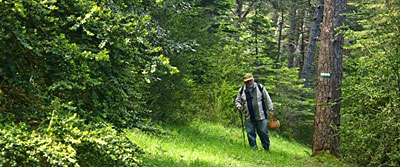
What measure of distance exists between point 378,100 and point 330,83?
189 cm

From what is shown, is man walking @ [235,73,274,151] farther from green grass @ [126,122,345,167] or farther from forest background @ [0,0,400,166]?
forest background @ [0,0,400,166]

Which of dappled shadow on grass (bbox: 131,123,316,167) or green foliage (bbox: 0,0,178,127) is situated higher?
green foliage (bbox: 0,0,178,127)

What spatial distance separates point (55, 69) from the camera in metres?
4.30

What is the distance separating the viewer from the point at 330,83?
1085cm

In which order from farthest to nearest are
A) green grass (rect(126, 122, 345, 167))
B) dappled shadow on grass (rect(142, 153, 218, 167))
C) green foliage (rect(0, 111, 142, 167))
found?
green grass (rect(126, 122, 345, 167))
dappled shadow on grass (rect(142, 153, 218, 167))
green foliage (rect(0, 111, 142, 167))

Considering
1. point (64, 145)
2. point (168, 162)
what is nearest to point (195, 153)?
point (168, 162)

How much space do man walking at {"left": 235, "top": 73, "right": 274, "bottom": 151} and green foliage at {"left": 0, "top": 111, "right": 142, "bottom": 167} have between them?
300 inches

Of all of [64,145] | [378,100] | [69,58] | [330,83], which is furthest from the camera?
[330,83]

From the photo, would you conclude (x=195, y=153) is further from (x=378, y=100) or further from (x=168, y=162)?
(x=378, y=100)

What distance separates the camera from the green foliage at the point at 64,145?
351 centimetres

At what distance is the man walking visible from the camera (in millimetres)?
11773

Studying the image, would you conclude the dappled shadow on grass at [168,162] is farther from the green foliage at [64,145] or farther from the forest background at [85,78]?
the green foliage at [64,145]

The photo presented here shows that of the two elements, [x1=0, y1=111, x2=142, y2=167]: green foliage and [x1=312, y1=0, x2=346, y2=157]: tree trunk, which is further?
[x1=312, y1=0, x2=346, y2=157]: tree trunk

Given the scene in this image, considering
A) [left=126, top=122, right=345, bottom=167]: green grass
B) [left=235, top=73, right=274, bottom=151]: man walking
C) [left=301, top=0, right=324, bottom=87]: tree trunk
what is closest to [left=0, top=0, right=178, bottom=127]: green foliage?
[left=126, top=122, right=345, bottom=167]: green grass
